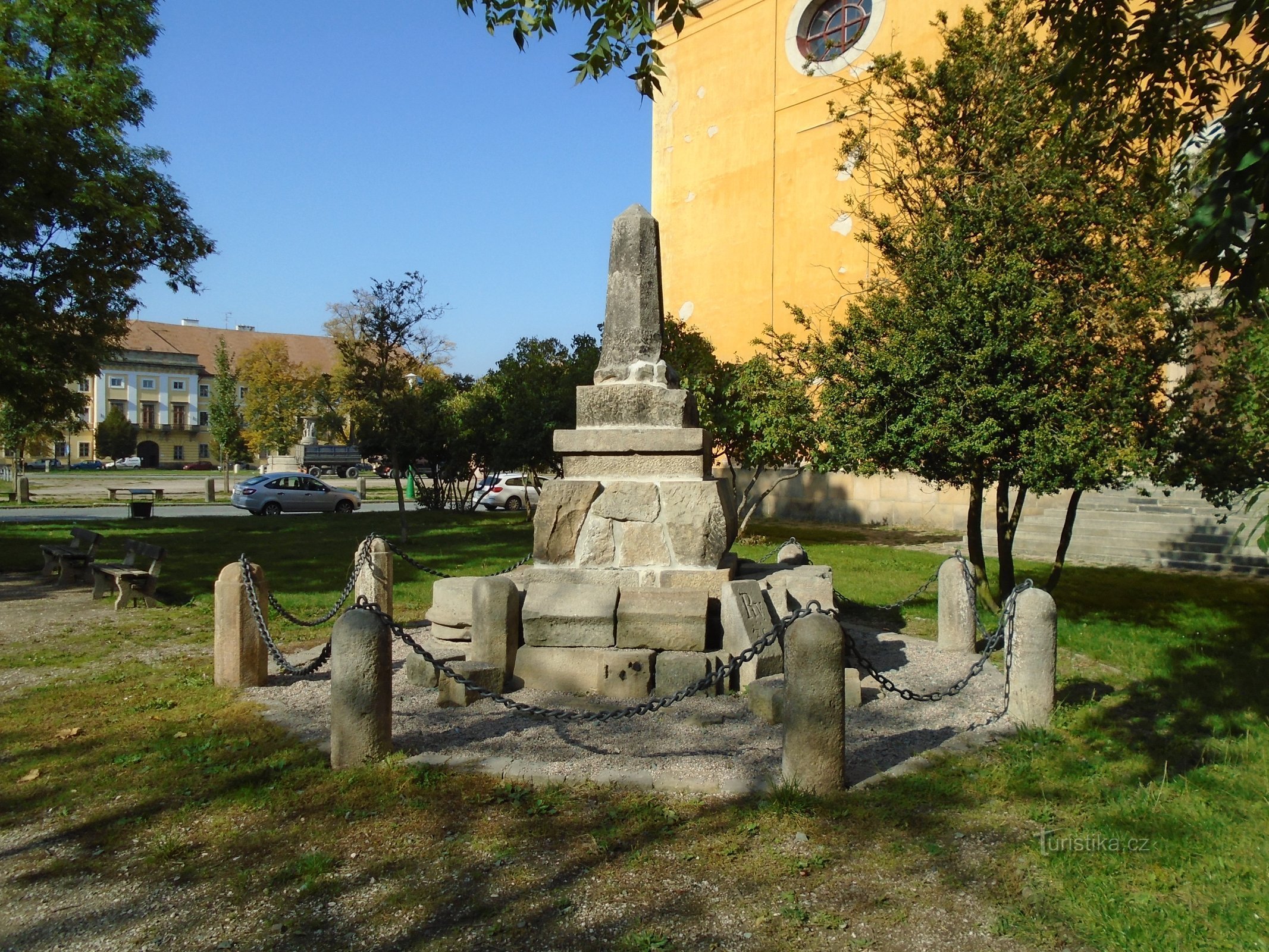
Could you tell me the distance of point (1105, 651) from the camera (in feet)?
25.1

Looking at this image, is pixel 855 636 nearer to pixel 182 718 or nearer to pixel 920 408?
pixel 920 408

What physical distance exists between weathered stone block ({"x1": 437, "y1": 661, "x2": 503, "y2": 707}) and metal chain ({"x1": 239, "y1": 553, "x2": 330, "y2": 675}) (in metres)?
0.84

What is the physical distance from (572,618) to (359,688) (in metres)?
1.74

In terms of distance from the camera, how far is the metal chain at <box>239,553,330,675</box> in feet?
19.2

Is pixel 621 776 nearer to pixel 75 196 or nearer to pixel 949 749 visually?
pixel 949 749

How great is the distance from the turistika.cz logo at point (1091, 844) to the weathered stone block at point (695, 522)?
9.86 feet

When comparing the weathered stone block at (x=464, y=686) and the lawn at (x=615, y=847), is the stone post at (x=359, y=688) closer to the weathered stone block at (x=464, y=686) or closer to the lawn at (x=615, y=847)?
the lawn at (x=615, y=847)

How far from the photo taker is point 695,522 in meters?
6.32

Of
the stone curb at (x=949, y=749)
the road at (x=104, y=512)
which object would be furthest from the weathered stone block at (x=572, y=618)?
the road at (x=104, y=512)

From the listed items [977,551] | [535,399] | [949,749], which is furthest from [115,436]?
[949,749]

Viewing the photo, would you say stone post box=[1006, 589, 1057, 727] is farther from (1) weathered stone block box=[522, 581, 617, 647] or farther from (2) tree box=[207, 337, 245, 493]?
(2) tree box=[207, 337, 245, 493]

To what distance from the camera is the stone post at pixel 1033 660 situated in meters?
5.21

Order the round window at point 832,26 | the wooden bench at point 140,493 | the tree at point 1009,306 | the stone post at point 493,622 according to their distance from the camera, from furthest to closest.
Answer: the wooden bench at point 140,493 → the round window at point 832,26 → the tree at point 1009,306 → the stone post at point 493,622

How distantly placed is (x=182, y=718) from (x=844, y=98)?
59.4ft
